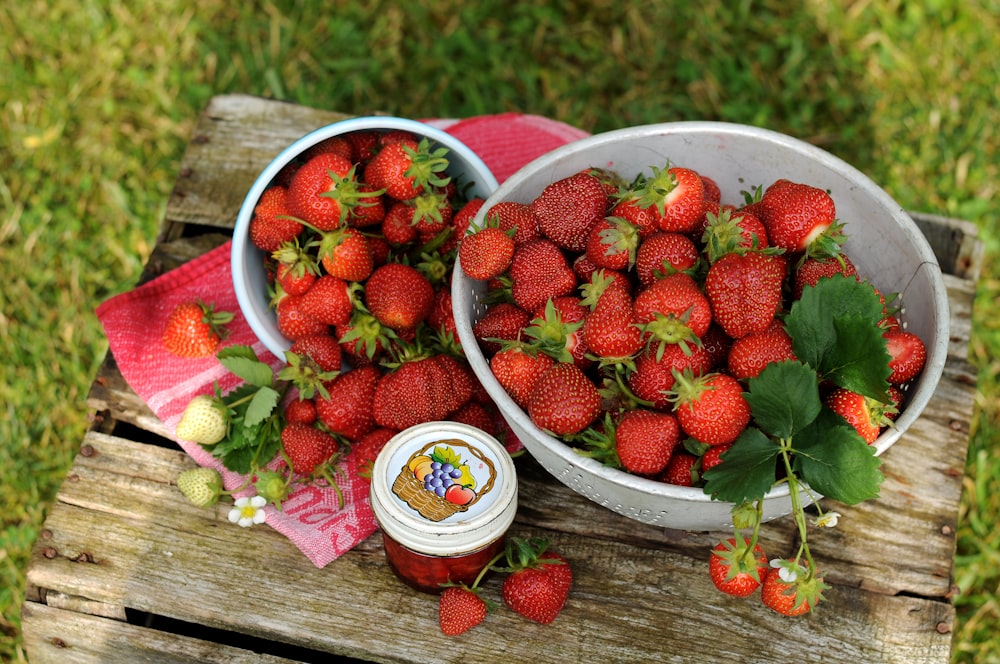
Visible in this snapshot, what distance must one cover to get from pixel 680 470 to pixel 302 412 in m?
0.66

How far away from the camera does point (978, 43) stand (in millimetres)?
2699

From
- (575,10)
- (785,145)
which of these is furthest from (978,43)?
(785,145)

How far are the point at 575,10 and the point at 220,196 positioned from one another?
1375mm

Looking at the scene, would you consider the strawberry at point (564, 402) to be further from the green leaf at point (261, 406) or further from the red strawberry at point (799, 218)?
the green leaf at point (261, 406)

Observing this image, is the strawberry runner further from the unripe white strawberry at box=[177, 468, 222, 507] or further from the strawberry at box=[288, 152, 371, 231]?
the strawberry at box=[288, 152, 371, 231]

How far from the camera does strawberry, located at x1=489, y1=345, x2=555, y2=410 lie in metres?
1.33

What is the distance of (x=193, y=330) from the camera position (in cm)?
172

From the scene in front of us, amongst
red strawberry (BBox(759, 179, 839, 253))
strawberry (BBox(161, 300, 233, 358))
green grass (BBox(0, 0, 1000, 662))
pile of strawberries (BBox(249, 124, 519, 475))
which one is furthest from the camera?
green grass (BBox(0, 0, 1000, 662))

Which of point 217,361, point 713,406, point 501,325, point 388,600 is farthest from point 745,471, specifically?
point 217,361

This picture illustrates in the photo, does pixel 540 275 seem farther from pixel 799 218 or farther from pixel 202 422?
pixel 202 422

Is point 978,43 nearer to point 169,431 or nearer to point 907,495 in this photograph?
point 907,495

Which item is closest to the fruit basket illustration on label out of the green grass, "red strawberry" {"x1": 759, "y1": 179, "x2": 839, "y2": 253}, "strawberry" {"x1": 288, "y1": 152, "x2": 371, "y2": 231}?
"strawberry" {"x1": 288, "y1": 152, "x2": 371, "y2": 231}

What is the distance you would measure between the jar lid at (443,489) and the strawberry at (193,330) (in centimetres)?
55

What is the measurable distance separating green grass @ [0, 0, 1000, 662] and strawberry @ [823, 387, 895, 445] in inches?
50.3
